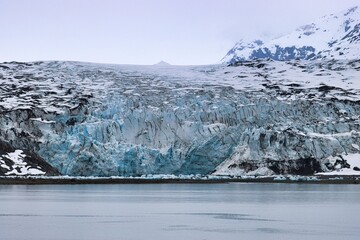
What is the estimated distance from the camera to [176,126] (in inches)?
2251

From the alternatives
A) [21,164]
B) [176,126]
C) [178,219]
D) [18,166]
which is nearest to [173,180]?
[176,126]

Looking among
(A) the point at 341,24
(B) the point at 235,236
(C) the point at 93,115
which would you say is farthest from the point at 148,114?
(A) the point at 341,24

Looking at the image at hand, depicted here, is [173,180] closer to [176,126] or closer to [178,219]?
[176,126]

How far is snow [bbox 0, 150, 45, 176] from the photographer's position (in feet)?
171

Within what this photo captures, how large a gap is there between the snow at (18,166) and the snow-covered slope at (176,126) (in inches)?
55.1

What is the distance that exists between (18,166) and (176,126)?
13436mm

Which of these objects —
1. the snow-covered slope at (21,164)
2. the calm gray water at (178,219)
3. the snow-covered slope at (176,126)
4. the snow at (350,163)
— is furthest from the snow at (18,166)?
the snow at (350,163)

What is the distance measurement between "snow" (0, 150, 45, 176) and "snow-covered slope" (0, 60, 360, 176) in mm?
1399

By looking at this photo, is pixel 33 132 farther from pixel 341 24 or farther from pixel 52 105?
pixel 341 24

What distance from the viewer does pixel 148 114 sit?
2258 inches

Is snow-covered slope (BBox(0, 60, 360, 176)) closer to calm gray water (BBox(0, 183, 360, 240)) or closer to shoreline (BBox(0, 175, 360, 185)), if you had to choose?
shoreline (BBox(0, 175, 360, 185))

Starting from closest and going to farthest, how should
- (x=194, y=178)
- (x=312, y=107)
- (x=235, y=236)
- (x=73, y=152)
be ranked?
(x=235, y=236) → (x=73, y=152) → (x=194, y=178) → (x=312, y=107)

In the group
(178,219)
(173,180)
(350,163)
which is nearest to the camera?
(178,219)

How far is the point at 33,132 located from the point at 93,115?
5.44 metres
